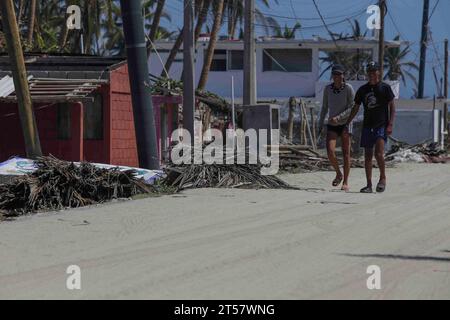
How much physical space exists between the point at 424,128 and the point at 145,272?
1181 inches

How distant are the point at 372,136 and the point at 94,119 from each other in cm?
950

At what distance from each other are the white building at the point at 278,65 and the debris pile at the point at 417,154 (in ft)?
61.4

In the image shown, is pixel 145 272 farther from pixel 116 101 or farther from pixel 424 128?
pixel 424 128

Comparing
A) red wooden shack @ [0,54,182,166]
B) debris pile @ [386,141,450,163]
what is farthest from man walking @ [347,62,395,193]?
debris pile @ [386,141,450,163]

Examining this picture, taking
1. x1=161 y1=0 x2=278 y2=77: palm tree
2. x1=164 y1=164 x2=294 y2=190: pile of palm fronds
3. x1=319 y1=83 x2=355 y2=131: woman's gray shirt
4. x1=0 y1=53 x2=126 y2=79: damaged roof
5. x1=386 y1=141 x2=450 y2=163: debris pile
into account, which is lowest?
x1=386 y1=141 x2=450 y2=163: debris pile

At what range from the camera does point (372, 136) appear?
12.3 metres

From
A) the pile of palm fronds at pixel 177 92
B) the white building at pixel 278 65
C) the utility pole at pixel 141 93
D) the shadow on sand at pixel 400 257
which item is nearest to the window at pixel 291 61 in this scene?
the white building at pixel 278 65

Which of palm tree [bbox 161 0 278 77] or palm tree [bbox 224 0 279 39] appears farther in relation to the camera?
palm tree [bbox 224 0 279 39]

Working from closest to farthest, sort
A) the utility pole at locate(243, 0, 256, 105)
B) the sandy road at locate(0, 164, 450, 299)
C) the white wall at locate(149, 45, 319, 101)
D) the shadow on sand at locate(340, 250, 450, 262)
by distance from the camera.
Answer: the sandy road at locate(0, 164, 450, 299) < the shadow on sand at locate(340, 250, 450, 262) < the utility pole at locate(243, 0, 256, 105) < the white wall at locate(149, 45, 319, 101)

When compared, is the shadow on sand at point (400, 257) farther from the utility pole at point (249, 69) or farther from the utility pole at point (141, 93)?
the utility pole at point (249, 69)

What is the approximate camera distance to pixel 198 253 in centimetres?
733

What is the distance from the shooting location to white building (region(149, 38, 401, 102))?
46.8 m

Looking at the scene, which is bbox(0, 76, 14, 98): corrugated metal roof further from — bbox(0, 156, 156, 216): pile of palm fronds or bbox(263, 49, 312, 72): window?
bbox(263, 49, 312, 72): window

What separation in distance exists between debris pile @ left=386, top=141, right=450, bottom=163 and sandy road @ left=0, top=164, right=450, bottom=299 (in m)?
14.0
